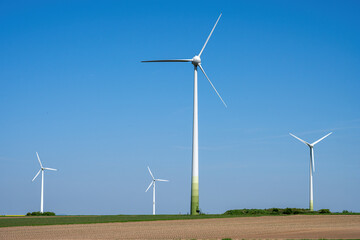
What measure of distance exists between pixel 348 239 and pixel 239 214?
4109 cm

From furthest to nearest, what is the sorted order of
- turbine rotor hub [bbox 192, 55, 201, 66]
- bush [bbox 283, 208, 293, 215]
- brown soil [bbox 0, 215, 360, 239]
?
turbine rotor hub [bbox 192, 55, 201, 66]
bush [bbox 283, 208, 293, 215]
brown soil [bbox 0, 215, 360, 239]

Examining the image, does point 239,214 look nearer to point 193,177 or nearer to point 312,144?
point 193,177

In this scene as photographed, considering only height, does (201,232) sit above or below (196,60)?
below

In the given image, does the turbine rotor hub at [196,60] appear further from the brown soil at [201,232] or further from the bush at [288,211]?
the brown soil at [201,232]

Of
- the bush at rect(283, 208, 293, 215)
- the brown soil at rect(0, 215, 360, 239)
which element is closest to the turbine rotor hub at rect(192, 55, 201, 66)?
the bush at rect(283, 208, 293, 215)

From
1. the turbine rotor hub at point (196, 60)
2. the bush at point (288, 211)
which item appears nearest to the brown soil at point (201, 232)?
the bush at point (288, 211)

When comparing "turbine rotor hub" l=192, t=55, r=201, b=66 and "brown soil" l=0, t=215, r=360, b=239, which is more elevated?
"turbine rotor hub" l=192, t=55, r=201, b=66

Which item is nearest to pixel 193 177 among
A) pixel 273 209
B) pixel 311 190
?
pixel 273 209

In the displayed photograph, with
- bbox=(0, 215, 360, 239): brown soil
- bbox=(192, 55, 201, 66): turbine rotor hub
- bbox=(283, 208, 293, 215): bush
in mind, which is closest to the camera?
bbox=(0, 215, 360, 239): brown soil

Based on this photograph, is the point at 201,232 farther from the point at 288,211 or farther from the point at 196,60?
the point at 196,60

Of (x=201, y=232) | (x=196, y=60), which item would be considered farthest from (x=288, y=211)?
(x=201, y=232)

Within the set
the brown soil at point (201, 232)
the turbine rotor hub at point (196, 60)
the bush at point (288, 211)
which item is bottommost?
the brown soil at point (201, 232)

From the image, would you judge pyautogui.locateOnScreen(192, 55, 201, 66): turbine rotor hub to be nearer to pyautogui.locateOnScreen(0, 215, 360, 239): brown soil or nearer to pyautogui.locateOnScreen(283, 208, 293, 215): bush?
pyautogui.locateOnScreen(283, 208, 293, 215): bush

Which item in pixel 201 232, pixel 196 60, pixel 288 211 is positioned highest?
pixel 196 60
